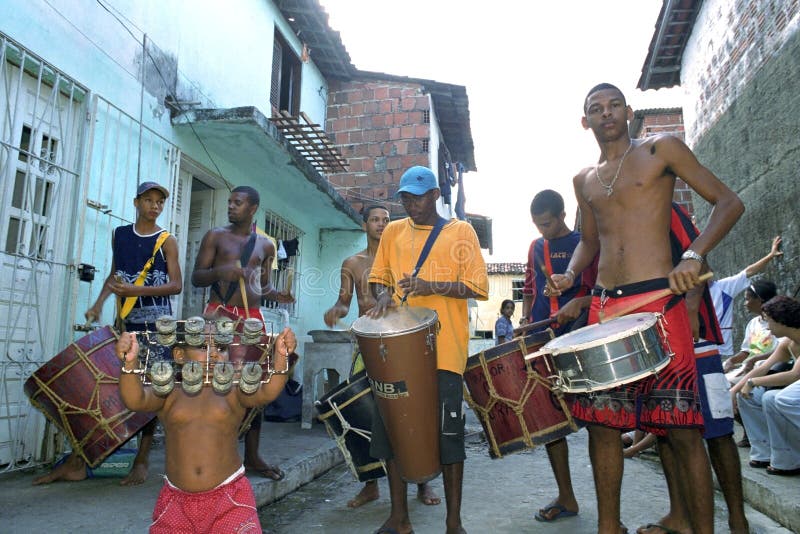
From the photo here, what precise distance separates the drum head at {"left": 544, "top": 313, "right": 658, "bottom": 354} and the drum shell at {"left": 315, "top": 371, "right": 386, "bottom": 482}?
1.42 metres

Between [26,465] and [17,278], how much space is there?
4.21 ft

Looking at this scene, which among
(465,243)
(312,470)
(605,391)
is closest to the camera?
(605,391)

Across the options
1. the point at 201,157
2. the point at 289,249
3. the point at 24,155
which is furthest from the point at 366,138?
the point at 24,155

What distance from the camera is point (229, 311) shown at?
399cm

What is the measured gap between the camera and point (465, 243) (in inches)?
128

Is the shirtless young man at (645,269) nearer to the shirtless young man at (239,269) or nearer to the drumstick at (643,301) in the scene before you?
the drumstick at (643,301)

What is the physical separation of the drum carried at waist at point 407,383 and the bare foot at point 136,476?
1.73 m

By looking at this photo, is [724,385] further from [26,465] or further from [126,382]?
[26,465]

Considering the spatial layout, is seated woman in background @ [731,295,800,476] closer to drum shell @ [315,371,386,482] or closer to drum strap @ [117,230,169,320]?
drum shell @ [315,371,386,482]

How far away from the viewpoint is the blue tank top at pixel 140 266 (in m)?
3.87

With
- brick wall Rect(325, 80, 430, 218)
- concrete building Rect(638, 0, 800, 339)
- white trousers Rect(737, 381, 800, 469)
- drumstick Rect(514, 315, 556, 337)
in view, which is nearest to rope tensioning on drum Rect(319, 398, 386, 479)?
drumstick Rect(514, 315, 556, 337)

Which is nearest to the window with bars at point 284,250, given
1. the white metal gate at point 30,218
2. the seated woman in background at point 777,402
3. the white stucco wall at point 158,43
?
the white stucco wall at point 158,43

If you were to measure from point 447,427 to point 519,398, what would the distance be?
18.9 inches

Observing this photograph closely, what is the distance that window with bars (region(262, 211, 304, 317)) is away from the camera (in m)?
7.92
